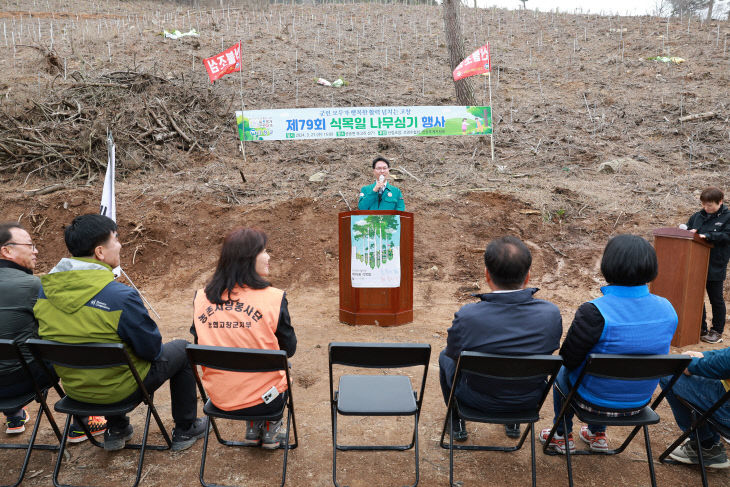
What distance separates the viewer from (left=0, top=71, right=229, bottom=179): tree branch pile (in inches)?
356

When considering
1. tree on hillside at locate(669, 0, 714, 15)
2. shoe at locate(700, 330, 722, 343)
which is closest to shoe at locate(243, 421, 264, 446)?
shoe at locate(700, 330, 722, 343)

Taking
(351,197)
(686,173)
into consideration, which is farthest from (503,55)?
(351,197)

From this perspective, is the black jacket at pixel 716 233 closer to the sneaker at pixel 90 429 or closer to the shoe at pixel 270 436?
the shoe at pixel 270 436

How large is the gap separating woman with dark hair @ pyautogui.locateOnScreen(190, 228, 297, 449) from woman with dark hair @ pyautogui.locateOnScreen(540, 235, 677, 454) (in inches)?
66.8

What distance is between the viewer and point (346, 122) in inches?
322

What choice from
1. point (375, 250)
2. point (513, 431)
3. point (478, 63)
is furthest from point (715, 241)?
point (478, 63)

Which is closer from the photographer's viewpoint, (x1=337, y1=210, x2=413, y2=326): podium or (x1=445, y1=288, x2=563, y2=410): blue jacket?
(x1=445, y1=288, x2=563, y2=410): blue jacket

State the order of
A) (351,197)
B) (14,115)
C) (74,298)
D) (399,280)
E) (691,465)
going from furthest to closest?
(14,115) → (351,197) → (399,280) → (691,465) → (74,298)

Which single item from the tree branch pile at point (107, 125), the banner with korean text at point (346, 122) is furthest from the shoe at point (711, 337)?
the tree branch pile at point (107, 125)

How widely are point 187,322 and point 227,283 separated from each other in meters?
3.67

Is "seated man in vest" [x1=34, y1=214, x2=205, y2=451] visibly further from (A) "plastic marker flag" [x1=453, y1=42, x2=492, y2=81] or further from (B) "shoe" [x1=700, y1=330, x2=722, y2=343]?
(A) "plastic marker flag" [x1=453, y1=42, x2=492, y2=81]

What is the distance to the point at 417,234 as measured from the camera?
7945mm

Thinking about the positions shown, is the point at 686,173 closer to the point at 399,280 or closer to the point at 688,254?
the point at 688,254

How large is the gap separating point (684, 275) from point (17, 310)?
5.70m
